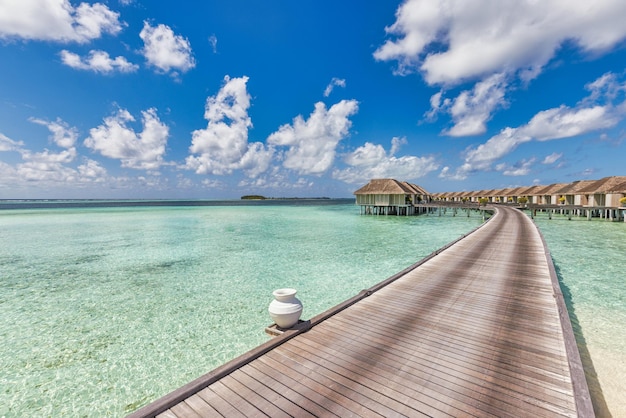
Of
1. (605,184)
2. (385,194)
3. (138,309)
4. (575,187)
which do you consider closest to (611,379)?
(138,309)

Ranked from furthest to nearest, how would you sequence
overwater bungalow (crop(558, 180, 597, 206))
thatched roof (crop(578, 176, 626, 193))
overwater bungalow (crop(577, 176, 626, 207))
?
overwater bungalow (crop(558, 180, 597, 206)) → thatched roof (crop(578, 176, 626, 193)) → overwater bungalow (crop(577, 176, 626, 207))

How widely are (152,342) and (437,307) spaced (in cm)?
734

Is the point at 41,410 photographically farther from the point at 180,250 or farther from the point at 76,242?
the point at 76,242

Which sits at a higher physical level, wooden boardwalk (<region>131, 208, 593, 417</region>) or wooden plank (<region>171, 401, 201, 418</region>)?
wooden boardwalk (<region>131, 208, 593, 417</region>)

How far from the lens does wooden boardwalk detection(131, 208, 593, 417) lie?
337cm

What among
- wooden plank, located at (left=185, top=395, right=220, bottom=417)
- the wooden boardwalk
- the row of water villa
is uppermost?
the row of water villa

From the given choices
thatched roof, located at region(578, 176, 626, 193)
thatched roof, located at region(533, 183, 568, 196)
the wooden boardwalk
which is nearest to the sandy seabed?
the wooden boardwalk

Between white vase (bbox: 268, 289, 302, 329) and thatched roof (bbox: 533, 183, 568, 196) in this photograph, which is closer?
white vase (bbox: 268, 289, 302, 329)

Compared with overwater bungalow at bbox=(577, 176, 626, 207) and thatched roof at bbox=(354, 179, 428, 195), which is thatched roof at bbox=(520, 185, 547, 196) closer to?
overwater bungalow at bbox=(577, 176, 626, 207)

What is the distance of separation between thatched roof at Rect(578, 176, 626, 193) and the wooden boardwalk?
1733 inches

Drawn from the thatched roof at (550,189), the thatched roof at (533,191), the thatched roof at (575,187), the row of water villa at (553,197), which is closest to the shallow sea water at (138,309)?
the row of water villa at (553,197)

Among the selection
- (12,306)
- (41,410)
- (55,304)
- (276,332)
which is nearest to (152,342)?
(41,410)

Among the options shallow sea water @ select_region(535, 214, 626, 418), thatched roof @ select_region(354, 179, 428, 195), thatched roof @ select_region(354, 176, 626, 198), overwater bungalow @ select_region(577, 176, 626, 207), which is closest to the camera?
shallow sea water @ select_region(535, 214, 626, 418)

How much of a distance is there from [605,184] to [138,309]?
2163 inches
